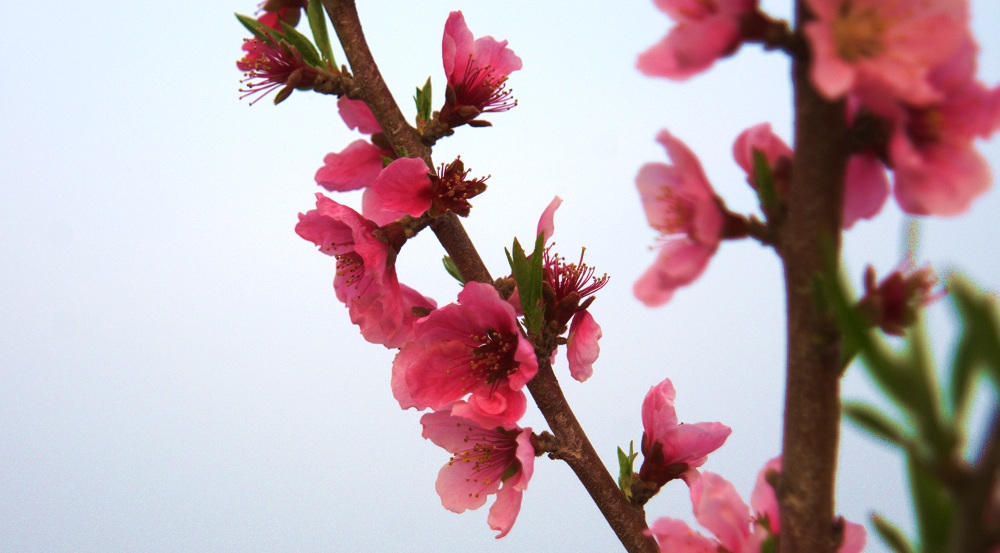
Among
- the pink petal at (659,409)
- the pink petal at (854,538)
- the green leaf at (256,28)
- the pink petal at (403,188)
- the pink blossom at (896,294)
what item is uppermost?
the green leaf at (256,28)

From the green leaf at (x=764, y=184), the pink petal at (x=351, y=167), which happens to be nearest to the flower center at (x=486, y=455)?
the pink petal at (x=351, y=167)

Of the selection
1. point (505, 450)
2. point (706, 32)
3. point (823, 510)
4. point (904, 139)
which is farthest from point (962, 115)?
point (505, 450)

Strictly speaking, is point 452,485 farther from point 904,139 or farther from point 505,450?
point 904,139

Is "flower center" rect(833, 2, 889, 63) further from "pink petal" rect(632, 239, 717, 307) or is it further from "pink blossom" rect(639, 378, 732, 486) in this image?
"pink blossom" rect(639, 378, 732, 486)

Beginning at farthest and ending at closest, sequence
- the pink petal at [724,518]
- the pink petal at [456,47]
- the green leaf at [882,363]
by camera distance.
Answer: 1. the pink petal at [456,47]
2. the pink petal at [724,518]
3. the green leaf at [882,363]

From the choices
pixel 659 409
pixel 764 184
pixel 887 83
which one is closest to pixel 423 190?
pixel 659 409

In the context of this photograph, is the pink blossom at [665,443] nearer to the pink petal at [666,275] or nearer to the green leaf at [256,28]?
the pink petal at [666,275]

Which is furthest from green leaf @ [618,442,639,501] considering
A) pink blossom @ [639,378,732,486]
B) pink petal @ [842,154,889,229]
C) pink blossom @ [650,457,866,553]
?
pink petal @ [842,154,889,229]
